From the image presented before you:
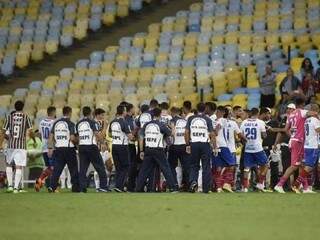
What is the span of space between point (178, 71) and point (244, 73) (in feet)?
8.50

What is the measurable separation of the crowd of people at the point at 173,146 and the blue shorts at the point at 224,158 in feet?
0.08

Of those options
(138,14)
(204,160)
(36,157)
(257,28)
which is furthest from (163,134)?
(138,14)

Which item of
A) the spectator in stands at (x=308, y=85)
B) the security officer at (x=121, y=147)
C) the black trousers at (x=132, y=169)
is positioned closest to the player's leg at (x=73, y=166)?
the security officer at (x=121, y=147)

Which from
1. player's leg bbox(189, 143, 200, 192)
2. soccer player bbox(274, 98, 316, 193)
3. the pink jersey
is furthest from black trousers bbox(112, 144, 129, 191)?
the pink jersey

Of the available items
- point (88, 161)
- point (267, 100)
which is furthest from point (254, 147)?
point (267, 100)

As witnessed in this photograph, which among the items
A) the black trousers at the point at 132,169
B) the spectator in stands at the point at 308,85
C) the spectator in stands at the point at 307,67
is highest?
the spectator in stands at the point at 307,67

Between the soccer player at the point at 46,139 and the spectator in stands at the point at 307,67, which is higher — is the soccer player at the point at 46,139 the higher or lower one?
the lower one

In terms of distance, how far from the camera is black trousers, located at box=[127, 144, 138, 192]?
1080 inches

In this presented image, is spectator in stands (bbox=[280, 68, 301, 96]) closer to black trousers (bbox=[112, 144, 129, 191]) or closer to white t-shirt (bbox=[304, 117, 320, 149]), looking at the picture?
white t-shirt (bbox=[304, 117, 320, 149])

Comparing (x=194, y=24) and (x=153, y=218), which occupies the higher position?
(x=194, y=24)

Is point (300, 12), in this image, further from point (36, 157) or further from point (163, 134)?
point (163, 134)

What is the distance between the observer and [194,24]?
38969mm

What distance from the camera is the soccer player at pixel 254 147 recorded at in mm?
26641

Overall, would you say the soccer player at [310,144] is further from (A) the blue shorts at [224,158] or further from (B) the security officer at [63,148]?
(B) the security officer at [63,148]
